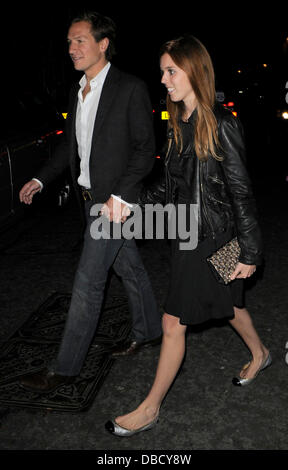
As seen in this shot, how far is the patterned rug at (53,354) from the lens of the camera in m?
3.35

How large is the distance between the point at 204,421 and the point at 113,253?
45.1 inches

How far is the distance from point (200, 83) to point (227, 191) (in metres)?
0.56

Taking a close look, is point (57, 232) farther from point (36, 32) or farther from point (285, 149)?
point (36, 32)

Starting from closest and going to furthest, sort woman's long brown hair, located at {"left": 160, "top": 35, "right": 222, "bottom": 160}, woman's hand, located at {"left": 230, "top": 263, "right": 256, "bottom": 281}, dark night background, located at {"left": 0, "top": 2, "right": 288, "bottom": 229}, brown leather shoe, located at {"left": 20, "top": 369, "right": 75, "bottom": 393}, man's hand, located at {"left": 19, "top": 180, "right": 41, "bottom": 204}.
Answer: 1. woman's long brown hair, located at {"left": 160, "top": 35, "right": 222, "bottom": 160}
2. woman's hand, located at {"left": 230, "top": 263, "right": 256, "bottom": 281}
3. brown leather shoe, located at {"left": 20, "top": 369, "right": 75, "bottom": 393}
4. man's hand, located at {"left": 19, "top": 180, "right": 41, "bottom": 204}
5. dark night background, located at {"left": 0, "top": 2, "right": 288, "bottom": 229}

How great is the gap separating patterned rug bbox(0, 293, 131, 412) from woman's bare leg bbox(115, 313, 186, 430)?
38 cm

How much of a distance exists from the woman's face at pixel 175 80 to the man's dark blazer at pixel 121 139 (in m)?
0.54

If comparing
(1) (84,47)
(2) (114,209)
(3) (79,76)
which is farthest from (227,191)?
(3) (79,76)

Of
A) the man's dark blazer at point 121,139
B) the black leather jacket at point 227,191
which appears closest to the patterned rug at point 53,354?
the man's dark blazer at point 121,139

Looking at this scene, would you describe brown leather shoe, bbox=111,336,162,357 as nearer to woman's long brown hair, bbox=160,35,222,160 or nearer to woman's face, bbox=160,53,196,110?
woman's long brown hair, bbox=160,35,222,160

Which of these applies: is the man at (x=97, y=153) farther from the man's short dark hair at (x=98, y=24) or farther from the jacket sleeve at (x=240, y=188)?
the jacket sleeve at (x=240, y=188)

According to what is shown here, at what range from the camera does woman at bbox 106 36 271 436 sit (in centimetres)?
266

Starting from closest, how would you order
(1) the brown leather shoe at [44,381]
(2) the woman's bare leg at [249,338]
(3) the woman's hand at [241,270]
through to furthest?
(3) the woman's hand at [241,270], (2) the woman's bare leg at [249,338], (1) the brown leather shoe at [44,381]

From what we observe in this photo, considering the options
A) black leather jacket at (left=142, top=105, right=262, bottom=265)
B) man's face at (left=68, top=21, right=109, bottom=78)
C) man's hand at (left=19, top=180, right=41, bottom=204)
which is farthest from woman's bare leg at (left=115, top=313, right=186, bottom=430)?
man's face at (left=68, top=21, right=109, bottom=78)

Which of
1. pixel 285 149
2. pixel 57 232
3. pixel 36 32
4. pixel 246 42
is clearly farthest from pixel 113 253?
pixel 246 42
